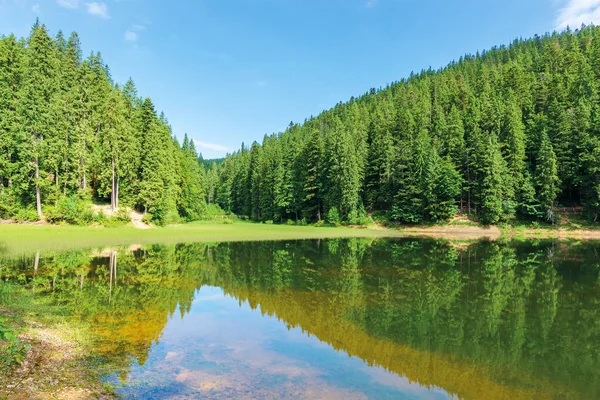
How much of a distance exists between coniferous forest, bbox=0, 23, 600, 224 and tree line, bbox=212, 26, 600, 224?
27cm

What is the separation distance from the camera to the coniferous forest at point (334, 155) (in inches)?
1816

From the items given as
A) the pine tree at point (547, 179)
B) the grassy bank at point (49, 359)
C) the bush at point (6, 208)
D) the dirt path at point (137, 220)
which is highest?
the pine tree at point (547, 179)

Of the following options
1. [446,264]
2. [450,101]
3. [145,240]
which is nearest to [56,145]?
[145,240]

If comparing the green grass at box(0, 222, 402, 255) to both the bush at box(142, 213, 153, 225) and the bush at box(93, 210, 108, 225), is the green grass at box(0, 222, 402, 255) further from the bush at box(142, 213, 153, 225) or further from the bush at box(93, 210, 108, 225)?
the bush at box(142, 213, 153, 225)

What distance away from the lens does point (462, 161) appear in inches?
2657

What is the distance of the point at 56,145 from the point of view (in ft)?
150

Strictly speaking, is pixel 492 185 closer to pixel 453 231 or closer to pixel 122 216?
pixel 453 231

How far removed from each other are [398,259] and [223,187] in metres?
98.4

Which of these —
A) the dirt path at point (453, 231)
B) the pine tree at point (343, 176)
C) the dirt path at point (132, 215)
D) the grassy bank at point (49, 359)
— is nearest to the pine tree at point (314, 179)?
the pine tree at point (343, 176)

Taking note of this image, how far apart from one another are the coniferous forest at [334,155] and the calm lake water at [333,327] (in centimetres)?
2969

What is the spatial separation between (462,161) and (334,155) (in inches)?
982

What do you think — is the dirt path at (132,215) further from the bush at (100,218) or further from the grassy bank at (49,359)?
the grassy bank at (49,359)

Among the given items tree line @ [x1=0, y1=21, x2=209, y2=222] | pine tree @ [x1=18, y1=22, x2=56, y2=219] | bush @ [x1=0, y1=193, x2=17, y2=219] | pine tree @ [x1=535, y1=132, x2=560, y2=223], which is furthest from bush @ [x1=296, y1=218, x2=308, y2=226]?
bush @ [x1=0, y1=193, x2=17, y2=219]

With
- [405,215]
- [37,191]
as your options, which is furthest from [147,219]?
[405,215]
